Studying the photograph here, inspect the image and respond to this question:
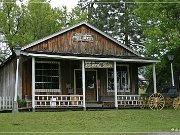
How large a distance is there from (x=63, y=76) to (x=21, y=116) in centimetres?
860

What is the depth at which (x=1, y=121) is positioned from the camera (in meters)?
18.4

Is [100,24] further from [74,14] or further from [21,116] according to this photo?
[21,116]

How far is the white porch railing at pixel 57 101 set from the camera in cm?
2527

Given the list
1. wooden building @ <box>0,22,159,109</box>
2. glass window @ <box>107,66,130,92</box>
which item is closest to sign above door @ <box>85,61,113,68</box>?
wooden building @ <box>0,22,159,109</box>

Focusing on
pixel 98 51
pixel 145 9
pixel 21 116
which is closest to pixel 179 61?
pixel 145 9

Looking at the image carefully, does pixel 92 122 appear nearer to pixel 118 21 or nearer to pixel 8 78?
pixel 8 78

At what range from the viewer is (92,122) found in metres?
18.9

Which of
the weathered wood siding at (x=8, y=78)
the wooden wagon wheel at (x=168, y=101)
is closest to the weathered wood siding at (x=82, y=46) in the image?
the weathered wood siding at (x=8, y=78)

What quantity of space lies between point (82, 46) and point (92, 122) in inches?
415

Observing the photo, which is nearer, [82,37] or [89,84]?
[82,37]

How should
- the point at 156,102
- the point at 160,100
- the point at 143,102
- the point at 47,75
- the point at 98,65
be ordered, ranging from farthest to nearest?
1. the point at 143,102
2. the point at 47,75
3. the point at 98,65
4. the point at 160,100
5. the point at 156,102

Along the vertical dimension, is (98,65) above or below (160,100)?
above

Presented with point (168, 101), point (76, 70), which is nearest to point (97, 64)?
point (76, 70)

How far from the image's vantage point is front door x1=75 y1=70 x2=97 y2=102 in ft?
93.9
